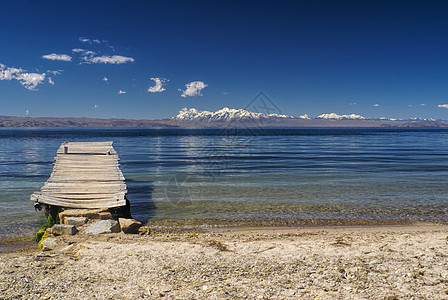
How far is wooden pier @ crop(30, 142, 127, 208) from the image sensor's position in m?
11.6

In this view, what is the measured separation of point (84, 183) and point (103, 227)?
4.37 m

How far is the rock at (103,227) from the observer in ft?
32.1

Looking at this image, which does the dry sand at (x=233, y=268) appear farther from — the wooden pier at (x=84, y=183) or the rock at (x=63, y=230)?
the wooden pier at (x=84, y=183)

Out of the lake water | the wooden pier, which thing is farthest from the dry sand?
the lake water

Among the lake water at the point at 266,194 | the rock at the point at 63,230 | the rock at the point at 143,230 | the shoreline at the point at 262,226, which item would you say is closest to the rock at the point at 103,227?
the rock at the point at 63,230

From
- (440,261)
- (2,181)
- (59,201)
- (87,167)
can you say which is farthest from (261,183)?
(2,181)

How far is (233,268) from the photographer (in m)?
7.05

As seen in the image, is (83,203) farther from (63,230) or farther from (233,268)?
(233,268)

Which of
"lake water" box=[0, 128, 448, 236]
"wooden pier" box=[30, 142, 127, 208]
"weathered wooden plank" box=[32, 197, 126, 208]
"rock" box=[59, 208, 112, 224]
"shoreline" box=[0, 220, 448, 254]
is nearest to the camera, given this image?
"rock" box=[59, 208, 112, 224]

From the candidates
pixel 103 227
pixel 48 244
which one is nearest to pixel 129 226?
pixel 103 227

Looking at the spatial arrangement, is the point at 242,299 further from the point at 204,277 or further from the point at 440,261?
the point at 440,261

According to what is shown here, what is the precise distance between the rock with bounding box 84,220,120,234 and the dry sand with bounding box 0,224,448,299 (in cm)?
41

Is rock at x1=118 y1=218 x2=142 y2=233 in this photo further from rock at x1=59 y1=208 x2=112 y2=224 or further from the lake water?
the lake water

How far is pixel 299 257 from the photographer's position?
25.4ft
